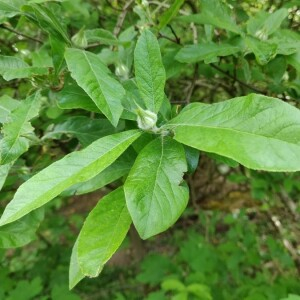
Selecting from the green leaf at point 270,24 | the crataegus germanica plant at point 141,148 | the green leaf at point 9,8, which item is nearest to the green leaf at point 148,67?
the crataegus germanica plant at point 141,148

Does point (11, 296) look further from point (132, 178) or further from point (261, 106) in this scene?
point (261, 106)

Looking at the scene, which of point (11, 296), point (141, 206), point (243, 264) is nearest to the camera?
point (141, 206)

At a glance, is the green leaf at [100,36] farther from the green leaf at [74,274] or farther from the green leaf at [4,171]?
the green leaf at [74,274]

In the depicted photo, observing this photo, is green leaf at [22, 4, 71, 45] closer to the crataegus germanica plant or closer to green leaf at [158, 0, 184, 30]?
the crataegus germanica plant

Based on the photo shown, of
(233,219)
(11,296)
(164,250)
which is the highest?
(11,296)

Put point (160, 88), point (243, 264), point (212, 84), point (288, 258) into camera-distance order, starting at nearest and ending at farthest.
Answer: point (160, 88) → point (212, 84) → point (288, 258) → point (243, 264)

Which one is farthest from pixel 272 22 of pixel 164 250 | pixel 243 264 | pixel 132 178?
pixel 164 250
